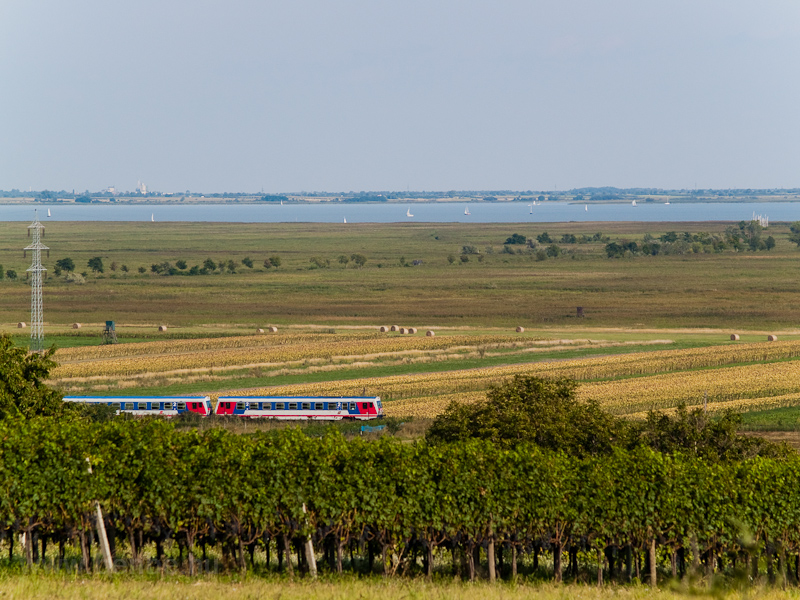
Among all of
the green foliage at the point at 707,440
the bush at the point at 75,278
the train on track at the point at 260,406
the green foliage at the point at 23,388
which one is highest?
the green foliage at the point at 23,388

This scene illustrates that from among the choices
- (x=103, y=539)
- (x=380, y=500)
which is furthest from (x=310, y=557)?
(x=103, y=539)

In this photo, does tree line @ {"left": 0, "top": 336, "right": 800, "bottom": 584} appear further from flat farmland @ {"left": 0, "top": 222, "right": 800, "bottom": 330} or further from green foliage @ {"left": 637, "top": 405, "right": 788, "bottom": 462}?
flat farmland @ {"left": 0, "top": 222, "right": 800, "bottom": 330}

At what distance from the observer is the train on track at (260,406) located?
68.1 meters

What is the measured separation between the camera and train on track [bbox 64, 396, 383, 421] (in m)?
68.1

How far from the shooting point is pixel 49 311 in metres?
140

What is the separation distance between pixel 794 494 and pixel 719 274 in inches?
6635

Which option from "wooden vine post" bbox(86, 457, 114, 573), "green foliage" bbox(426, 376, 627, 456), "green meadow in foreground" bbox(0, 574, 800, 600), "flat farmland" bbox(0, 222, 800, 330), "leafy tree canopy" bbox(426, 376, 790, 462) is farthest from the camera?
"flat farmland" bbox(0, 222, 800, 330)

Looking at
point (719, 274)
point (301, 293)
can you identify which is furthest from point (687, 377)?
point (719, 274)

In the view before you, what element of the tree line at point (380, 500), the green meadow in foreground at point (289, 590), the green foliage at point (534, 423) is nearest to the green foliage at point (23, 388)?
the tree line at point (380, 500)

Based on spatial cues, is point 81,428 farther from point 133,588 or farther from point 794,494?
point 794,494

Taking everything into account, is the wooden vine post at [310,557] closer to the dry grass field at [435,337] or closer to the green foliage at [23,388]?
the green foliage at [23,388]

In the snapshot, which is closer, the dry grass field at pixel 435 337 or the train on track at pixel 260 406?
the train on track at pixel 260 406

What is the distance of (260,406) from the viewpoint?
6881 cm

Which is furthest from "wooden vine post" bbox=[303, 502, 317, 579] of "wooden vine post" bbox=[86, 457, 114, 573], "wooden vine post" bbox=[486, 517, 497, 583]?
"wooden vine post" bbox=[86, 457, 114, 573]
